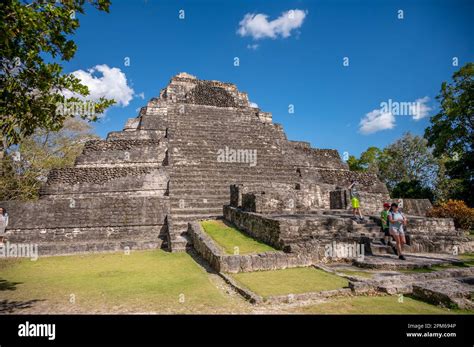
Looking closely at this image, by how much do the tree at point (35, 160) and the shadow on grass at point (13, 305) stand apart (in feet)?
24.8

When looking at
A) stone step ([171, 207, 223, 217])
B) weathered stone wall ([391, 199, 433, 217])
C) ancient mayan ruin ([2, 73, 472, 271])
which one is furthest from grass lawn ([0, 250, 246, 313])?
weathered stone wall ([391, 199, 433, 217])

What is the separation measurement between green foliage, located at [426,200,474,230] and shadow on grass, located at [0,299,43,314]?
16.5m

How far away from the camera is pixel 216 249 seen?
287 inches

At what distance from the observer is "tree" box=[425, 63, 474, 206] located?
19438 mm

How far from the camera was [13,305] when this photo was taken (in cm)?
477

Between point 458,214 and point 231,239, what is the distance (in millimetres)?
12541

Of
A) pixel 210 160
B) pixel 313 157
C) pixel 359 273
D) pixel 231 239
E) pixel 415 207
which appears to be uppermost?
pixel 313 157

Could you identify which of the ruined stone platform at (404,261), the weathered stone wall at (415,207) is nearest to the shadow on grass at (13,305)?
the ruined stone platform at (404,261)

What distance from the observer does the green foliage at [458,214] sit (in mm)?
13922

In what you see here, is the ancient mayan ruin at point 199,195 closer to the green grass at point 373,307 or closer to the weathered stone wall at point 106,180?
the weathered stone wall at point 106,180

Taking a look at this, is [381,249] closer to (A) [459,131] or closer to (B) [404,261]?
(B) [404,261]

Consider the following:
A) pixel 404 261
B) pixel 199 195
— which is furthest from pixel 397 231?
pixel 199 195
